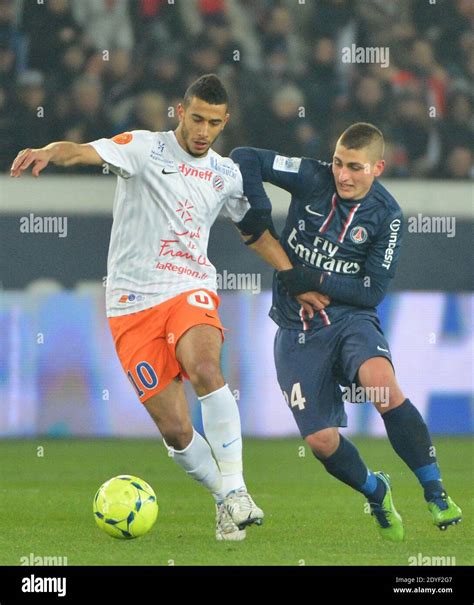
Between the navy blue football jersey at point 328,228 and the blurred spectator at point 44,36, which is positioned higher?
the blurred spectator at point 44,36

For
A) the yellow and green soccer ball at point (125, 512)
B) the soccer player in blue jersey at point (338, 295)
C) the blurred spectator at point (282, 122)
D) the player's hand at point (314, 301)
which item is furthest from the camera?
the blurred spectator at point (282, 122)

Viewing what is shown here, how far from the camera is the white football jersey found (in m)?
6.14

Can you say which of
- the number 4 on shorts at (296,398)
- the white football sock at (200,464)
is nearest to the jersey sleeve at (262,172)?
the number 4 on shorts at (296,398)

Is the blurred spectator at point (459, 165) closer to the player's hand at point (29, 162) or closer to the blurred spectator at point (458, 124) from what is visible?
the blurred spectator at point (458, 124)

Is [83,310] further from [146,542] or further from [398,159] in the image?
[146,542]

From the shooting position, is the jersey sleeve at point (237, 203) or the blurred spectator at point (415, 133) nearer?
the jersey sleeve at point (237, 203)

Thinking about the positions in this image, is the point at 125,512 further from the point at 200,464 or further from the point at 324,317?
the point at 324,317

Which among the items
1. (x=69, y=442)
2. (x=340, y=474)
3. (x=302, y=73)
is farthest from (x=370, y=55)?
(x=340, y=474)

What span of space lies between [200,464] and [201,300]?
80 cm

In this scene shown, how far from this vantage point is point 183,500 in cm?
768

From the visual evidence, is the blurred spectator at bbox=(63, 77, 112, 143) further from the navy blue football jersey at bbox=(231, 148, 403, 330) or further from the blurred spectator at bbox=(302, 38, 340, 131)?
the navy blue football jersey at bbox=(231, 148, 403, 330)

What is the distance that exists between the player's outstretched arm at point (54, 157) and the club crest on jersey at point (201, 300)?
79 centimetres

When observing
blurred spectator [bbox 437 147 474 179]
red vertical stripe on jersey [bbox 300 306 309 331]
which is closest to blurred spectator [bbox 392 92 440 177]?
blurred spectator [bbox 437 147 474 179]

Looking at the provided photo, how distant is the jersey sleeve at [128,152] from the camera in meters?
5.96
